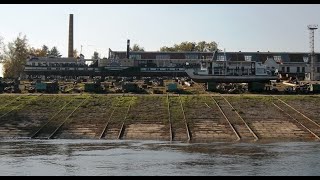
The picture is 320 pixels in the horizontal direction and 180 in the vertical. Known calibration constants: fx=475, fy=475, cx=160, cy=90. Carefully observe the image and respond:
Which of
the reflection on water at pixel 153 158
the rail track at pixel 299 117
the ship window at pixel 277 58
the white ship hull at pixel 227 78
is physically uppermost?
the ship window at pixel 277 58

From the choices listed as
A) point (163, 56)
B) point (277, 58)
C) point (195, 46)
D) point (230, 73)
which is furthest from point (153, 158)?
point (195, 46)

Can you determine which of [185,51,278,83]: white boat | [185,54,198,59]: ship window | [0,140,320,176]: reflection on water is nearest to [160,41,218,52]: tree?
[185,54,198,59]: ship window

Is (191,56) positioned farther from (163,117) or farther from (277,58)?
(163,117)

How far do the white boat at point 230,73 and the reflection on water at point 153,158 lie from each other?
35227mm

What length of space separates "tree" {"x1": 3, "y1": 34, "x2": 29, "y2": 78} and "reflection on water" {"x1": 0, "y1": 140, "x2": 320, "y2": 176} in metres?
78.8

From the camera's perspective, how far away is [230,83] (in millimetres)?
69312

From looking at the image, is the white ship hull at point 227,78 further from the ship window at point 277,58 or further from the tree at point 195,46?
the tree at point 195,46

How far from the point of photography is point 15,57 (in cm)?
11294

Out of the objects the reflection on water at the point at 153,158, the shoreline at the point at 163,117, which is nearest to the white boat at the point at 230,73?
the shoreline at the point at 163,117

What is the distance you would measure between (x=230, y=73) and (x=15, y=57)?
62.2 meters

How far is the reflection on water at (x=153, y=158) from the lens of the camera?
21625 millimetres

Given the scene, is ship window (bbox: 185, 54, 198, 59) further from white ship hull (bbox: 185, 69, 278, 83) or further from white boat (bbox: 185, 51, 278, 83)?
white ship hull (bbox: 185, 69, 278, 83)

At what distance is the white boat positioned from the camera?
68438 mm
